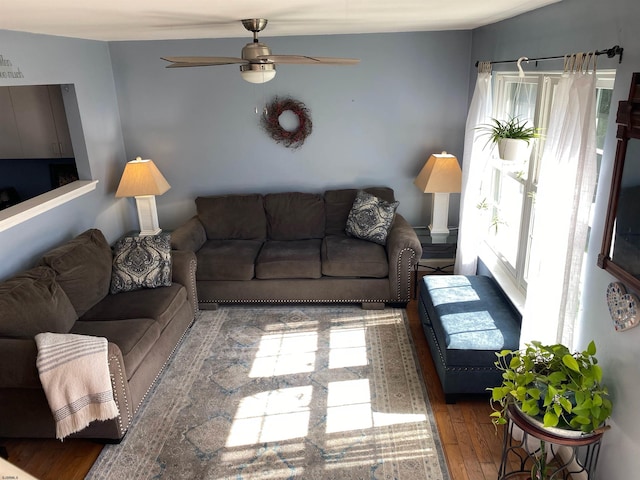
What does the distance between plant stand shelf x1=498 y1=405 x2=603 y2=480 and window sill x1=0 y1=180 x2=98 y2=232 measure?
337cm

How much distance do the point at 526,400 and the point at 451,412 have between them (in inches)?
39.1

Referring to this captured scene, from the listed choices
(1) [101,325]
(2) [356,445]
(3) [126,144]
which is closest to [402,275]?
(2) [356,445]

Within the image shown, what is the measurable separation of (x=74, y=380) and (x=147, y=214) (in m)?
2.57

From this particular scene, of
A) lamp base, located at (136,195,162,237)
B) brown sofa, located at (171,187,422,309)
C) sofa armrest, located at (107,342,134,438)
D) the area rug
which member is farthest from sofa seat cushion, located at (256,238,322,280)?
sofa armrest, located at (107,342,134,438)

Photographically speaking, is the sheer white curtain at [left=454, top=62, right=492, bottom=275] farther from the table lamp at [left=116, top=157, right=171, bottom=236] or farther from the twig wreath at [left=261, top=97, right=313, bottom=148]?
the table lamp at [left=116, top=157, right=171, bottom=236]

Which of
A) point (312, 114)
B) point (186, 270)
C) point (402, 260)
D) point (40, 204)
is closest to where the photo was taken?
point (40, 204)

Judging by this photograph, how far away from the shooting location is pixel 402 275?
420 centimetres

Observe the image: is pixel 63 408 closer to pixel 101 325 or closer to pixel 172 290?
pixel 101 325

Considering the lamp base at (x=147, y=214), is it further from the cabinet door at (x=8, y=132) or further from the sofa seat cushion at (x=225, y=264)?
the cabinet door at (x=8, y=132)

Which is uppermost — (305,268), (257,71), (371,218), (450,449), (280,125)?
(257,71)

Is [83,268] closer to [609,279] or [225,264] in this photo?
[225,264]

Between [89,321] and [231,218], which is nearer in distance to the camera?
[89,321]

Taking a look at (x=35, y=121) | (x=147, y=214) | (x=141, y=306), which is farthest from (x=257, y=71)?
(x=35, y=121)

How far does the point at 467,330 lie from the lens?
3.11 m
